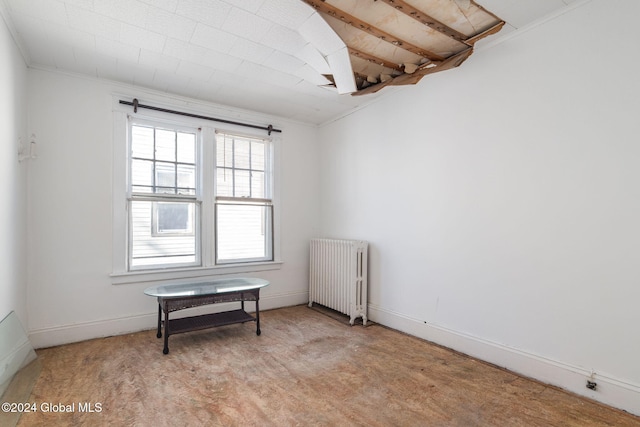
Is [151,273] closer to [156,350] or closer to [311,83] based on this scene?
[156,350]

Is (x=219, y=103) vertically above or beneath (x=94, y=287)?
above

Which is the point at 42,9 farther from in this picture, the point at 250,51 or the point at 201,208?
the point at 201,208

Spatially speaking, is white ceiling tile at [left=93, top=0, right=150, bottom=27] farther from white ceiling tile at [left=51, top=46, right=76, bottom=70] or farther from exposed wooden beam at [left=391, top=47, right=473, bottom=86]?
exposed wooden beam at [left=391, top=47, right=473, bottom=86]

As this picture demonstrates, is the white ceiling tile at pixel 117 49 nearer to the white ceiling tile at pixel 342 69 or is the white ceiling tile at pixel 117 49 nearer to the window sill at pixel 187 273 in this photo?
the white ceiling tile at pixel 342 69

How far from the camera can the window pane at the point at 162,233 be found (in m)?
3.58

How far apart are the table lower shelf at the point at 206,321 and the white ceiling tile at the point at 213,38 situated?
2.64 meters

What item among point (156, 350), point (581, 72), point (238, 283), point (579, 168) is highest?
point (581, 72)

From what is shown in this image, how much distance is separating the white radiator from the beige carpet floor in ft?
1.73

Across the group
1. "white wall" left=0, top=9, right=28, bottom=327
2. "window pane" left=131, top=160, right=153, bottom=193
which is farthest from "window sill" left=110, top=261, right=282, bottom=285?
"window pane" left=131, top=160, right=153, bottom=193

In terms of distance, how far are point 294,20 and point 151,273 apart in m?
3.00

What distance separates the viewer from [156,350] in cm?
302

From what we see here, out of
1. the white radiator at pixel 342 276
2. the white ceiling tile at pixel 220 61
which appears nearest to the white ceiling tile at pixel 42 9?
the white ceiling tile at pixel 220 61

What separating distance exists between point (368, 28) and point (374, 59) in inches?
16.7

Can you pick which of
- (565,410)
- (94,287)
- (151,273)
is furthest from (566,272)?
(94,287)
